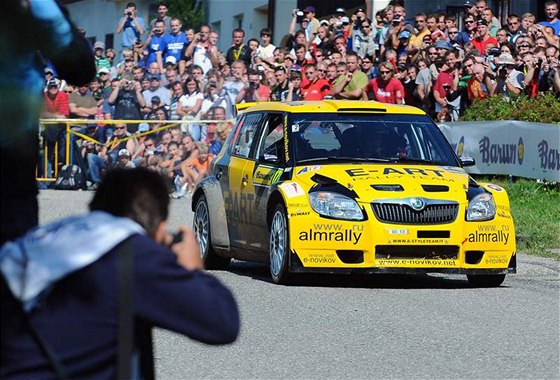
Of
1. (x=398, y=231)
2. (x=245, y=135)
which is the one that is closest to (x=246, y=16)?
(x=245, y=135)

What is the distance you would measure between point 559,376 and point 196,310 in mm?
4322

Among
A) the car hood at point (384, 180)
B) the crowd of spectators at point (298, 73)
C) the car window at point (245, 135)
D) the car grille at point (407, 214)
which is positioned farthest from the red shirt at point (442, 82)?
the car grille at point (407, 214)

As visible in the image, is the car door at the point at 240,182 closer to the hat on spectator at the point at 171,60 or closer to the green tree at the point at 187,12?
the hat on spectator at the point at 171,60

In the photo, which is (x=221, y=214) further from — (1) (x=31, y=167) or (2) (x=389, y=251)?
(1) (x=31, y=167)

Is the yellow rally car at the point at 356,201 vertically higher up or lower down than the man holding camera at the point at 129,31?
lower down

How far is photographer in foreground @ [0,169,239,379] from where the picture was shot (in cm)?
314

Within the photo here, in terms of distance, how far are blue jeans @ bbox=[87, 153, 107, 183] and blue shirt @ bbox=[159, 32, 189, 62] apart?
304cm

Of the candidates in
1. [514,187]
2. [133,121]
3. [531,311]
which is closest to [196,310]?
[531,311]

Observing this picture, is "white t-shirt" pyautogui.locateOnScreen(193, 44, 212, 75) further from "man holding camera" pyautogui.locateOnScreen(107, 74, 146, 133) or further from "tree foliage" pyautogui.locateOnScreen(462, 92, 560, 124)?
"tree foliage" pyautogui.locateOnScreen(462, 92, 560, 124)

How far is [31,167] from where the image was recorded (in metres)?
4.20

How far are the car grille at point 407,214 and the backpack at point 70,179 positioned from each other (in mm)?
14159

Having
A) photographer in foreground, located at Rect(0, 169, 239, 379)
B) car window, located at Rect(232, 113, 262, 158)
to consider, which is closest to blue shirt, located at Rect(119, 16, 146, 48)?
car window, located at Rect(232, 113, 262, 158)

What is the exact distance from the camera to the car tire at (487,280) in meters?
11.8

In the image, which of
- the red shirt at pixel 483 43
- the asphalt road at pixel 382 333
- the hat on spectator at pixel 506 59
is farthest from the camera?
the red shirt at pixel 483 43
